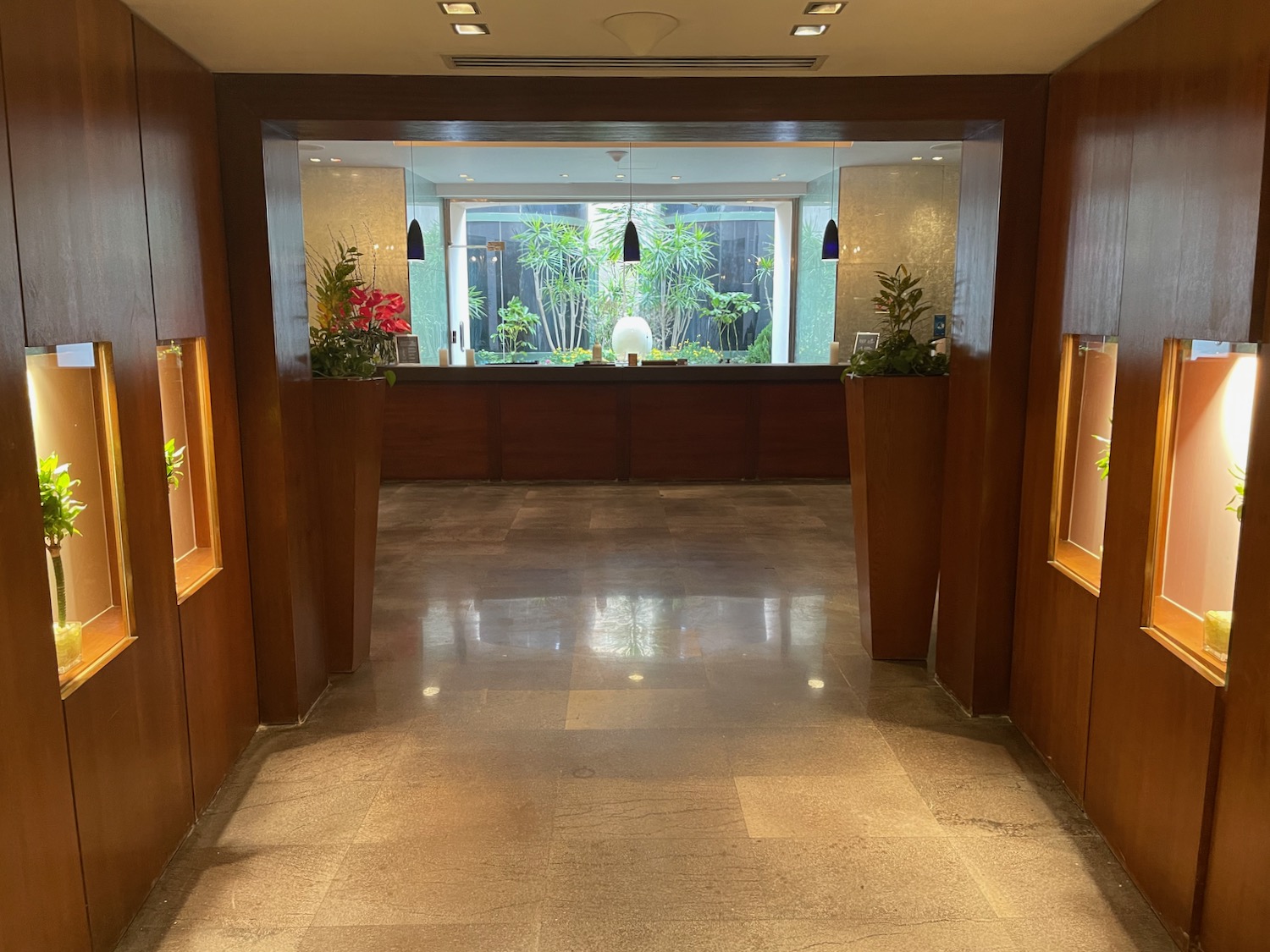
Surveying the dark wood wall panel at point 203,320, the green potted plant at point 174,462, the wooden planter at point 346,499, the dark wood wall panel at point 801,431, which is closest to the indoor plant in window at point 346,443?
the wooden planter at point 346,499

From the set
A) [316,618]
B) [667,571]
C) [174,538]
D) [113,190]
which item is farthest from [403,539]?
[113,190]

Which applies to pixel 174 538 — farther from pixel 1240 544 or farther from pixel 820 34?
pixel 1240 544

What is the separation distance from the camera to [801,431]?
30.6ft

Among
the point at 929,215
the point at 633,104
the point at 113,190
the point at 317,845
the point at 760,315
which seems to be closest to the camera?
the point at 113,190

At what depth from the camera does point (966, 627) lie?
4.04m

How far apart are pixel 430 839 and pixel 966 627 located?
2446 millimetres

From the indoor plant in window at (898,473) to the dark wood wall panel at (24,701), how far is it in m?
3.40

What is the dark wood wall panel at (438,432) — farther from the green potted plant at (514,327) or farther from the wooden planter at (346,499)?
the wooden planter at (346,499)

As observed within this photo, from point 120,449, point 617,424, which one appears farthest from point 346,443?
A: point 617,424

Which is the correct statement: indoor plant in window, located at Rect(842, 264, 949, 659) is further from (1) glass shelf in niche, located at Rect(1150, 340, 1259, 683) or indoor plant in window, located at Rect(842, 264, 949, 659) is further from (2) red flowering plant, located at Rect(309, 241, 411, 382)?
(2) red flowering plant, located at Rect(309, 241, 411, 382)

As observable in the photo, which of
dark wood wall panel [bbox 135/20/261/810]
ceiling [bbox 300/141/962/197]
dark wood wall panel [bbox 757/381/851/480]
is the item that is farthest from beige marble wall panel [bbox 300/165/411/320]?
dark wood wall panel [bbox 135/20/261/810]

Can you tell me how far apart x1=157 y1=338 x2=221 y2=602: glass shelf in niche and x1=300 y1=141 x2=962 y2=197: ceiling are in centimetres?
611

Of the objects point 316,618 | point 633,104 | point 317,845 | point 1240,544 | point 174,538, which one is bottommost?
point 317,845

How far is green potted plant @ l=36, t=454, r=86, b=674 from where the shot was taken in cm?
234
